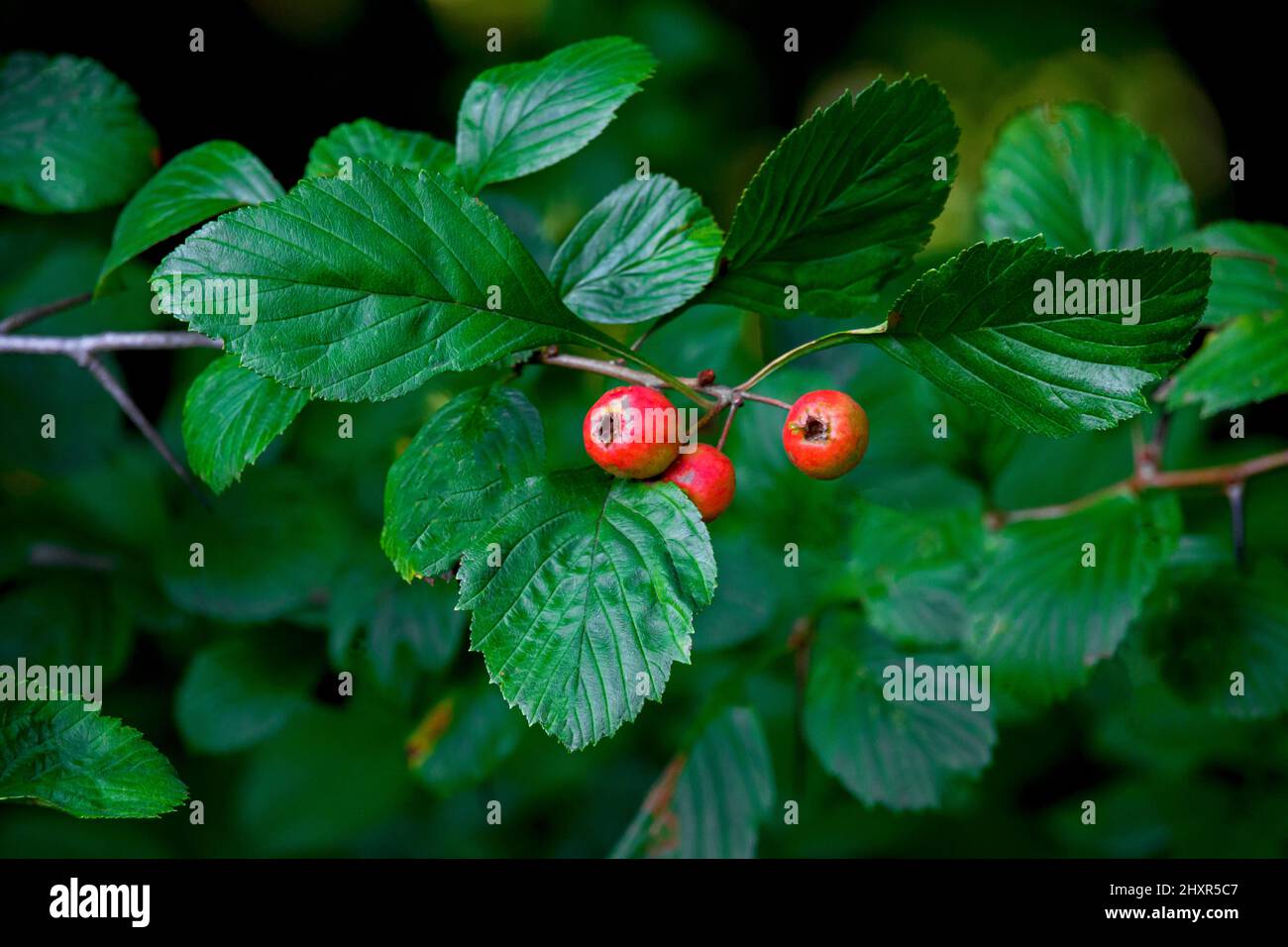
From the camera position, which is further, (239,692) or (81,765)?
(239,692)

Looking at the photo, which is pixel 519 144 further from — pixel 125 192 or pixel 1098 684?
pixel 1098 684

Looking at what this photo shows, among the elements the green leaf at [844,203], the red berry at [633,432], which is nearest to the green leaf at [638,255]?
the green leaf at [844,203]

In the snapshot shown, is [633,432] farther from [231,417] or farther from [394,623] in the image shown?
[394,623]

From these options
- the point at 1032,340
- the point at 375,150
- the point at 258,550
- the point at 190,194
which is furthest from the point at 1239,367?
the point at 258,550

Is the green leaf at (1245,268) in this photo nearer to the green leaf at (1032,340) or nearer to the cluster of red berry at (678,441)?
the green leaf at (1032,340)

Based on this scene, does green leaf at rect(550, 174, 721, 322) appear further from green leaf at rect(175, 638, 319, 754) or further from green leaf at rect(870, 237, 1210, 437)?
green leaf at rect(175, 638, 319, 754)
